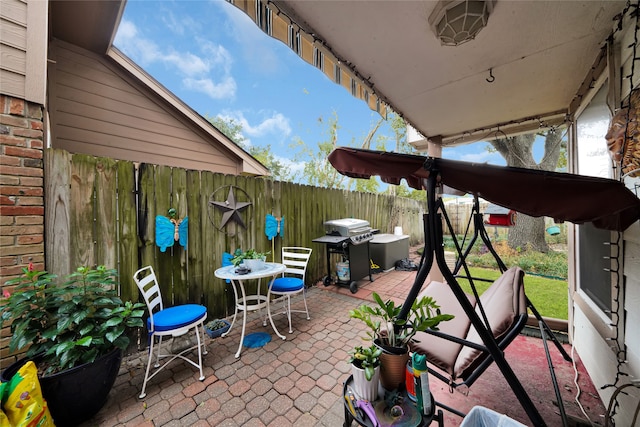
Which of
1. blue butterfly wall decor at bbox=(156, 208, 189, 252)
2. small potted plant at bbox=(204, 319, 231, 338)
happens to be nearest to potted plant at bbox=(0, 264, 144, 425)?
blue butterfly wall decor at bbox=(156, 208, 189, 252)

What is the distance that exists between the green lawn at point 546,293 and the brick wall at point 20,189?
588 cm

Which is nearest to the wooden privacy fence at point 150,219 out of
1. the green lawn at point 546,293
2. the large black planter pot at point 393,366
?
the large black planter pot at point 393,366

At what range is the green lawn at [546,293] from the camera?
3449mm

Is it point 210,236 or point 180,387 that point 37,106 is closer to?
point 210,236

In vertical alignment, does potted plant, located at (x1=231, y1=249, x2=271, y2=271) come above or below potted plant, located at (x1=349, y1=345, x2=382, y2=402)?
above

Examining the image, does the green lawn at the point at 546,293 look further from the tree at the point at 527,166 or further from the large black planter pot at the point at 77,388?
the large black planter pot at the point at 77,388

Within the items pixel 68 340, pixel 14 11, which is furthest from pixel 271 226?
pixel 14 11

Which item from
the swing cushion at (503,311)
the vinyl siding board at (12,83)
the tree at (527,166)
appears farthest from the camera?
the tree at (527,166)

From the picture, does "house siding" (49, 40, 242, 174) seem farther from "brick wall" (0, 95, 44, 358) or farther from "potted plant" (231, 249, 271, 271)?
"potted plant" (231, 249, 271, 271)

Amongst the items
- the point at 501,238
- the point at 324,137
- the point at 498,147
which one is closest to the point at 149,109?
the point at 324,137

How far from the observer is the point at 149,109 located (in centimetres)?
446

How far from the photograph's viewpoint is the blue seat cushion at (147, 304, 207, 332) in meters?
2.14

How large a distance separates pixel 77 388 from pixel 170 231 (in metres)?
1.58

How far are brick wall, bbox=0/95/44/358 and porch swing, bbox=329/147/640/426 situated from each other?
8.61 feet
